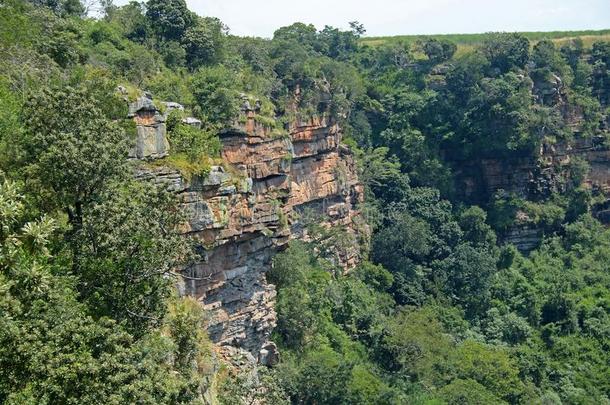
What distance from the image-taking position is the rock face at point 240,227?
22.5m

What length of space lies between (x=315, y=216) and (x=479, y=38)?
3106 cm

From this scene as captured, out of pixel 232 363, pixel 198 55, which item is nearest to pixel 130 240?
pixel 232 363

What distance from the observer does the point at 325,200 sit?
3831 cm

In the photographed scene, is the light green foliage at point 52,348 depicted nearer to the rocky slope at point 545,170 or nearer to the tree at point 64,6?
the tree at point 64,6

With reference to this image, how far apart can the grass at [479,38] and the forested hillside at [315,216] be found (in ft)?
3.41

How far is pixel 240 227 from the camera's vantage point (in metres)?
24.5

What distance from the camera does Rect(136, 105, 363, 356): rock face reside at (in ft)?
73.8

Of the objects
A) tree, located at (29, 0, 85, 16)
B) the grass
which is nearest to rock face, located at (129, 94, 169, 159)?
tree, located at (29, 0, 85, 16)

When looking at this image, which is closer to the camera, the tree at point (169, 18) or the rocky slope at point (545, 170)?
the tree at point (169, 18)

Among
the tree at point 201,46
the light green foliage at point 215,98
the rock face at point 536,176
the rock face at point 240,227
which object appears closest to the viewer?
the rock face at point 240,227

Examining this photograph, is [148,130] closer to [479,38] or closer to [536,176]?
[536,176]

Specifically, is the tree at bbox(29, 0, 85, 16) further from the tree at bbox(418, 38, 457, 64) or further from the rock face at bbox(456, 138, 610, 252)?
the tree at bbox(418, 38, 457, 64)

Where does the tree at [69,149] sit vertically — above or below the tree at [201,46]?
below

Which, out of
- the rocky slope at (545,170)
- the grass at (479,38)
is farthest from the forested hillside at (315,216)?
the grass at (479,38)
